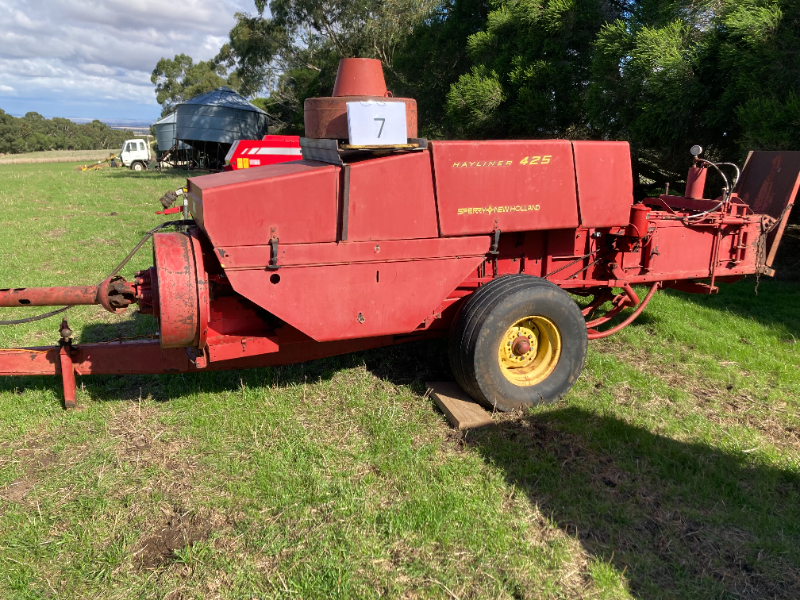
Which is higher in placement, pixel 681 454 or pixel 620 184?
pixel 620 184

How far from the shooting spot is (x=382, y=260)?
3850 mm

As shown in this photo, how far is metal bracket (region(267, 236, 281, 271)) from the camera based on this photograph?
11.7 feet

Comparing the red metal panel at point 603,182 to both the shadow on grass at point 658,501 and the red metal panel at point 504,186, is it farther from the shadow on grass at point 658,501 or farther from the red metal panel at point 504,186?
the shadow on grass at point 658,501

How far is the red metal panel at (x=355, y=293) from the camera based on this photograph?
3.62 m

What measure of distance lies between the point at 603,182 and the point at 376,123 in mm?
1778

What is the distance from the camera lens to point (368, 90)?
4383 mm

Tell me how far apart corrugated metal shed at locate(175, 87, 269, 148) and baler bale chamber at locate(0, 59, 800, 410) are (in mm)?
28454

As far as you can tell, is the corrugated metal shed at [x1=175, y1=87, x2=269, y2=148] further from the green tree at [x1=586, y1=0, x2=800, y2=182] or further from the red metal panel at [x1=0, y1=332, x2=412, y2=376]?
the red metal panel at [x1=0, y1=332, x2=412, y2=376]

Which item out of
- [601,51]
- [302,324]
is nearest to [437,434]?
[302,324]

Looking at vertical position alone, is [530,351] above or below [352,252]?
below

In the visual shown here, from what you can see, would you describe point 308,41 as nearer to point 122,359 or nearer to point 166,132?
point 166,132

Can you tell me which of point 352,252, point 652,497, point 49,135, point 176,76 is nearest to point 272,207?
point 352,252

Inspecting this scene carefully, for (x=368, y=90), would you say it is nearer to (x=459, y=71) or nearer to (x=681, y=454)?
(x=681, y=454)

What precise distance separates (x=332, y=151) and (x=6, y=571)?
2.81m
